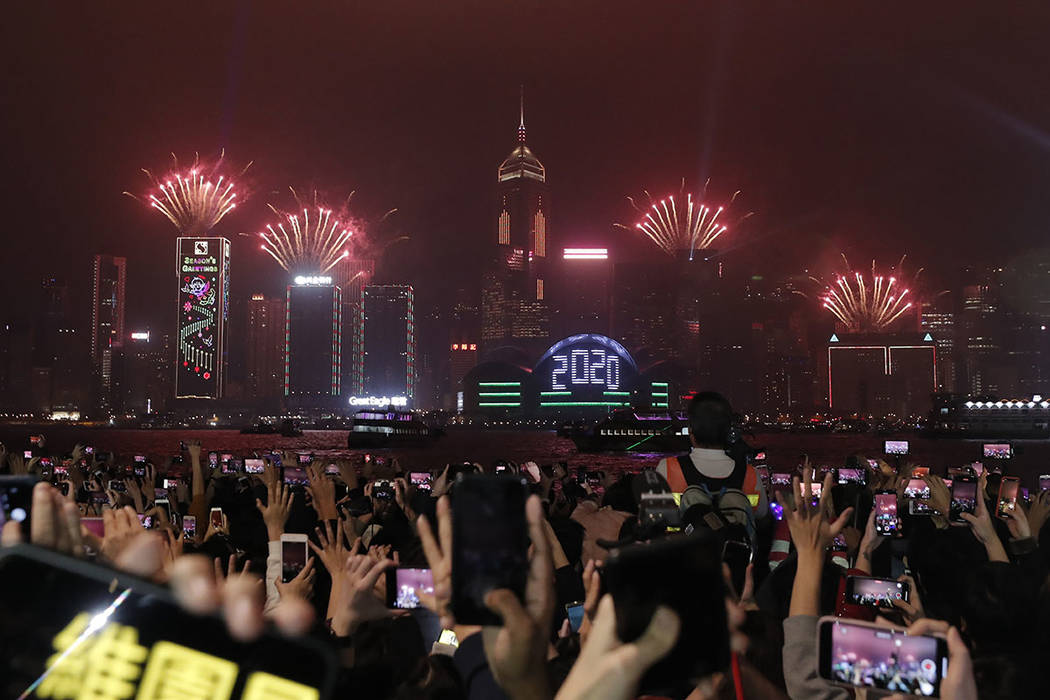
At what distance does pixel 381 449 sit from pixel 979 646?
132215 millimetres

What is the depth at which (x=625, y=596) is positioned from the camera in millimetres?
1706

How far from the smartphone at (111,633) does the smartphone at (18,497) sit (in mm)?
998

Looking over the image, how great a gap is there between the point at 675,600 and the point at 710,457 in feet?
17.2

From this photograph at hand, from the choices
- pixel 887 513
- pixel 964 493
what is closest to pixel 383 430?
pixel 964 493

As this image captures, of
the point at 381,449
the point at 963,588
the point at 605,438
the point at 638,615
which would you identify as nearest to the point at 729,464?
the point at 963,588

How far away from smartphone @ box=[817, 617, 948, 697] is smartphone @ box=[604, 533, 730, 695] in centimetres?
222

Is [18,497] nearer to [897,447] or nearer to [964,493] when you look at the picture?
[964,493]

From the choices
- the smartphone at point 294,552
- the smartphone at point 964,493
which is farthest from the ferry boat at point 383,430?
the smartphone at point 294,552

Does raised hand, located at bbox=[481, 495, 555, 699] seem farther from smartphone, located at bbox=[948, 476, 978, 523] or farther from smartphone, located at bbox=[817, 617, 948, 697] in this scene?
smartphone, located at bbox=[948, 476, 978, 523]

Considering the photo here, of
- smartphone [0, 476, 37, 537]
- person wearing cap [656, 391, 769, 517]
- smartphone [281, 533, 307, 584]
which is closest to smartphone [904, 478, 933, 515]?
person wearing cap [656, 391, 769, 517]

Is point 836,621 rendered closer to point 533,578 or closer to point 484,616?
point 533,578

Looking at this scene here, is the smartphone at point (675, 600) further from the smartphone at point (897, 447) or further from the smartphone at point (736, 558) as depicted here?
the smartphone at point (897, 447)

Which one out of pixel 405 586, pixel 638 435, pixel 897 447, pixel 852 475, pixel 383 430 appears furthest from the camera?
pixel 383 430

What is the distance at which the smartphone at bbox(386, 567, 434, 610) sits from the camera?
641 centimetres
